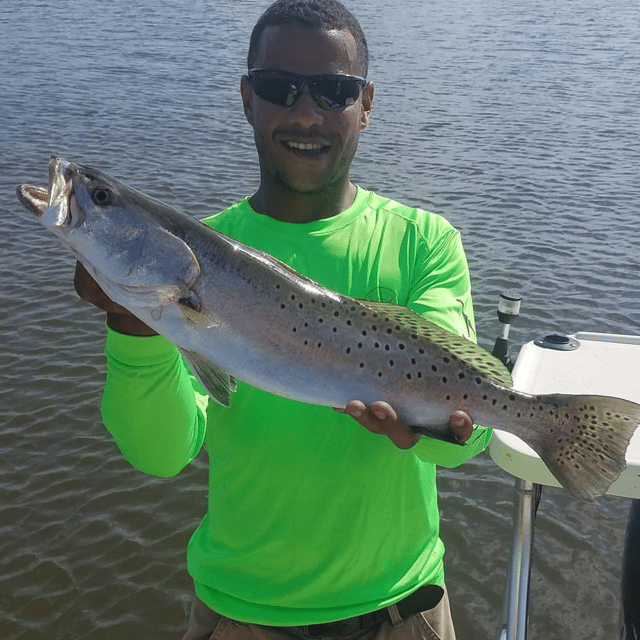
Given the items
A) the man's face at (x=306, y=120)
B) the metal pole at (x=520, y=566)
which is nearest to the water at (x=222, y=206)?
the metal pole at (x=520, y=566)

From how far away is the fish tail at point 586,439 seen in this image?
2.95m

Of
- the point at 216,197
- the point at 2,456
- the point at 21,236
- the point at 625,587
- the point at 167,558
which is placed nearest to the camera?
the point at 625,587

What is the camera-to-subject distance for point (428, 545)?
3.32 metres

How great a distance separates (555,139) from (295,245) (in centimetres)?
1805

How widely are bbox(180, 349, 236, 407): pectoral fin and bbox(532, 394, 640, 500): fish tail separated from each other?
1.25 meters

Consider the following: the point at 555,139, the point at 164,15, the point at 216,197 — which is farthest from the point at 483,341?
the point at 164,15

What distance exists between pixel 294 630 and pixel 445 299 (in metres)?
1.56

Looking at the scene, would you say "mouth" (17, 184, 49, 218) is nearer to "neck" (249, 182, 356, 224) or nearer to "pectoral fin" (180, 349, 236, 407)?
"pectoral fin" (180, 349, 236, 407)

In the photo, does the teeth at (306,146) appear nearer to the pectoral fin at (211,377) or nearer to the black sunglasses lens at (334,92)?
the black sunglasses lens at (334,92)

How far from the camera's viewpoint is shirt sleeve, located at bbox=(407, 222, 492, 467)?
3.06 meters

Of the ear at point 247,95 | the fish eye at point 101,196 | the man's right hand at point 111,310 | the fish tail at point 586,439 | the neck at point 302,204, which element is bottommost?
the fish tail at point 586,439

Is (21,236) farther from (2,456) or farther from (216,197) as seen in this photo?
(2,456)

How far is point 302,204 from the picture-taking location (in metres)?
3.51

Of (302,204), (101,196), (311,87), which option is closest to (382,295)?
(302,204)
